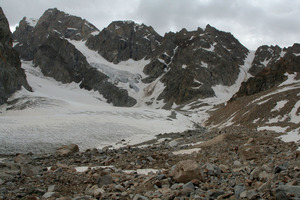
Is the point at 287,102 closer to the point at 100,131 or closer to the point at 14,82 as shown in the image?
the point at 100,131

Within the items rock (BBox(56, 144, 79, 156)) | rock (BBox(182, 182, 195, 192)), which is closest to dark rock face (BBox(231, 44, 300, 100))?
rock (BBox(56, 144, 79, 156))

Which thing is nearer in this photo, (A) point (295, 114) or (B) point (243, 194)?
(B) point (243, 194)

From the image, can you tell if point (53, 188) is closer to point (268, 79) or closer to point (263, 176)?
point (263, 176)

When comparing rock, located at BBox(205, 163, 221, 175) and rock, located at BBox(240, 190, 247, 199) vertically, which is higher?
rock, located at BBox(240, 190, 247, 199)

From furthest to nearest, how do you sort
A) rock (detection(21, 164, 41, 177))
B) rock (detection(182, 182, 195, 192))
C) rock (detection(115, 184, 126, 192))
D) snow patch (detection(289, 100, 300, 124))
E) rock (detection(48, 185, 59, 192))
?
snow patch (detection(289, 100, 300, 124)) → rock (detection(21, 164, 41, 177)) → rock (detection(48, 185, 59, 192)) → rock (detection(115, 184, 126, 192)) → rock (detection(182, 182, 195, 192))

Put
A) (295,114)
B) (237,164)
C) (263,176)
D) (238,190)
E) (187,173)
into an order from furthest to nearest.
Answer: (295,114) < (237,164) < (187,173) < (263,176) < (238,190)

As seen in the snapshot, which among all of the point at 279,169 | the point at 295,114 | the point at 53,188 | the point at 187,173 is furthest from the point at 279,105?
the point at 53,188

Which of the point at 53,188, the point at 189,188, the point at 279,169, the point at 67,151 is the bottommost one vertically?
the point at 67,151

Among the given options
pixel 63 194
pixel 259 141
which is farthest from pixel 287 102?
pixel 63 194

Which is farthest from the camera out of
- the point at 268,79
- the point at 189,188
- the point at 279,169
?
the point at 268,79

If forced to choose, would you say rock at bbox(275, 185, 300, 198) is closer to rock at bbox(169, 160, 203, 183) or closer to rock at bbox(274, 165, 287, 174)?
rock at bbox(274, 165, 287, 174)

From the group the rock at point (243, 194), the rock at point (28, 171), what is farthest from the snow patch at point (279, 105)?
the rock at point (28, 171)

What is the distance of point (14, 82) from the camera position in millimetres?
106562

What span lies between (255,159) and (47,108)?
7199 centimetres
